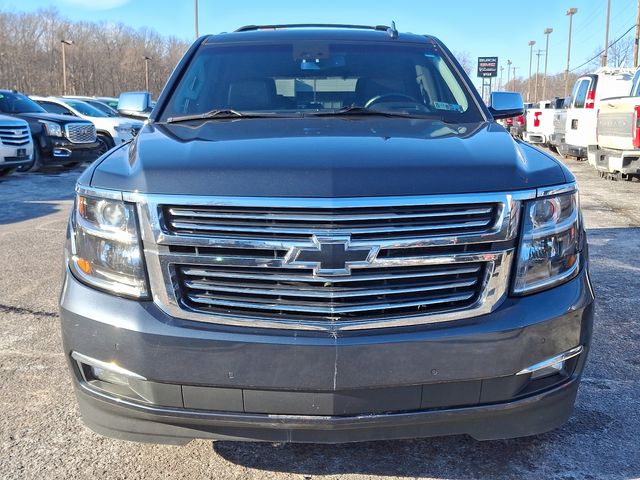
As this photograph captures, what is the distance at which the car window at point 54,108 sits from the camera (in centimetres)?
1717

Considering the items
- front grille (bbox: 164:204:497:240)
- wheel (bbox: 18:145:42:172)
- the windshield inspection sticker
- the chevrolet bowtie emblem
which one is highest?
the windshield inspection sticker

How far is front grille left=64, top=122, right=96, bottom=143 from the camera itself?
551 inches

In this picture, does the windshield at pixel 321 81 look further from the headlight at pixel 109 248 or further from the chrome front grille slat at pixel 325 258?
the chrome front grille slat at pixel 325 258

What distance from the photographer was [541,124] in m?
19.2

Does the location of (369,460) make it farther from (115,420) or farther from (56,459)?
(56,459)

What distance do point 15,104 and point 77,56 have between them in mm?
72583

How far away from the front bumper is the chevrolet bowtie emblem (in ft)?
0.73

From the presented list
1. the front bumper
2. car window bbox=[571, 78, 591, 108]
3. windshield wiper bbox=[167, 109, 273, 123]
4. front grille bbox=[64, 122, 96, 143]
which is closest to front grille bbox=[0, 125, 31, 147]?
front grille bbox=[64, 122, 96, 143]

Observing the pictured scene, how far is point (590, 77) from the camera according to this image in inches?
593

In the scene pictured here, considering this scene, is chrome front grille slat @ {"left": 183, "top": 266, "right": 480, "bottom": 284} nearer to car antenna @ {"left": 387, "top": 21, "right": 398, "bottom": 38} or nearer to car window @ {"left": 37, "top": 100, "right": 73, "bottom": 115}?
car antenna @ {"left": 387, "top": 21, "right": 398, "bottom": 38}

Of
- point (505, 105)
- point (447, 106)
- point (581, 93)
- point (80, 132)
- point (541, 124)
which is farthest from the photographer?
point (541, 124)

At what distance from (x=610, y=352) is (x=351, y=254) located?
2439 millimetres

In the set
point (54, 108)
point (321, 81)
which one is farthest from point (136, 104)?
point (54, 108)

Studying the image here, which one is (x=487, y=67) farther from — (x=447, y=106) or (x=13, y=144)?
(x=447, y=106)
